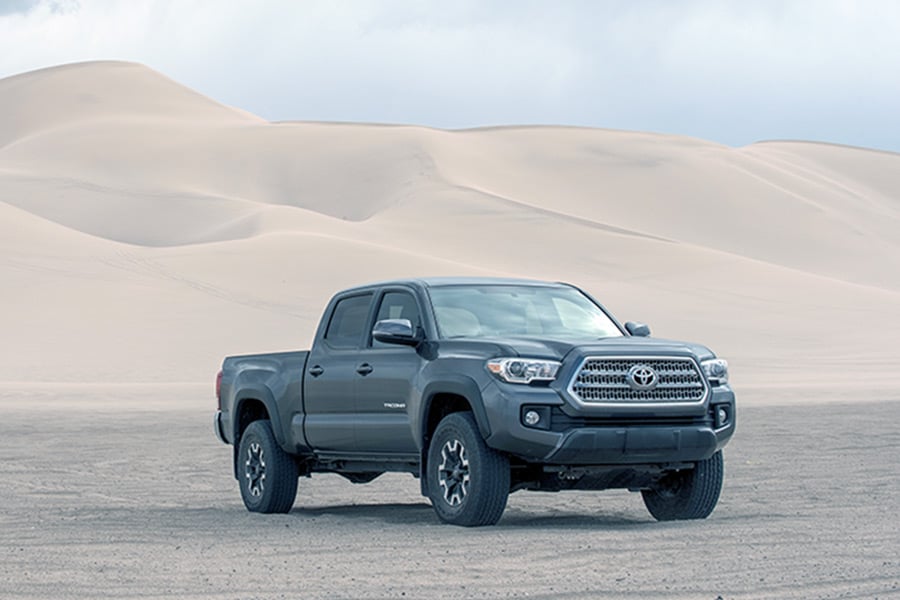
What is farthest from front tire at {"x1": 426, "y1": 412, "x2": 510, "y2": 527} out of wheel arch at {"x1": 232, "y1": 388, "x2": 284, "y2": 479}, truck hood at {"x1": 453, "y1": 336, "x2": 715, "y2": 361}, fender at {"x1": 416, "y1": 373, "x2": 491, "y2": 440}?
wheel arch at {"x1": 232, "y1": 388, "x2": 284, "y2": 479}

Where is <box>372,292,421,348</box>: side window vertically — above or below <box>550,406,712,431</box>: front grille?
above

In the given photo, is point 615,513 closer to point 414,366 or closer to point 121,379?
point 414,366

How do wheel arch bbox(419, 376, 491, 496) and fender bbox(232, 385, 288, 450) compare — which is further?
fender bbox(232, 385, 288, 450)

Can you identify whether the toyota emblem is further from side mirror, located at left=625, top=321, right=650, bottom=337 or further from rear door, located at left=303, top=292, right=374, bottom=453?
rear door, located at left=303, top=292, right=374, bottom=453

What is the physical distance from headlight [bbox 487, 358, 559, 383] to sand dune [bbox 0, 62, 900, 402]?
21978mm

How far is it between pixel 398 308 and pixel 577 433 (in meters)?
2.35

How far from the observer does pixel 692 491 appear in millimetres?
11703

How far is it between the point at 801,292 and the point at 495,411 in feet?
165

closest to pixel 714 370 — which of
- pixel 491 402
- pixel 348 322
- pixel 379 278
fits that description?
pixel 491 402

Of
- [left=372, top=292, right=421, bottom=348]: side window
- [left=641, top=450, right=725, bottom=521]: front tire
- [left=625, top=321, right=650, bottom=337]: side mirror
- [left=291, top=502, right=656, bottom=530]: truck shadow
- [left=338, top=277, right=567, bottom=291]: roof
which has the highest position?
[left=338, top=277, right=567, bottom=291]: roof

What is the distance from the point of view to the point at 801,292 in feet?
196

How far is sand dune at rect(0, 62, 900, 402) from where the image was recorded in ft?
151

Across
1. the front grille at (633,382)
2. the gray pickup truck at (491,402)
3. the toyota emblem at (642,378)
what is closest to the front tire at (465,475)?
the gray pickup truck at (491,402)

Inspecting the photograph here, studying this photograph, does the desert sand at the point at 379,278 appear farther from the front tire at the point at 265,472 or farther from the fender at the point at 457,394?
the fender at the point at 457,394
